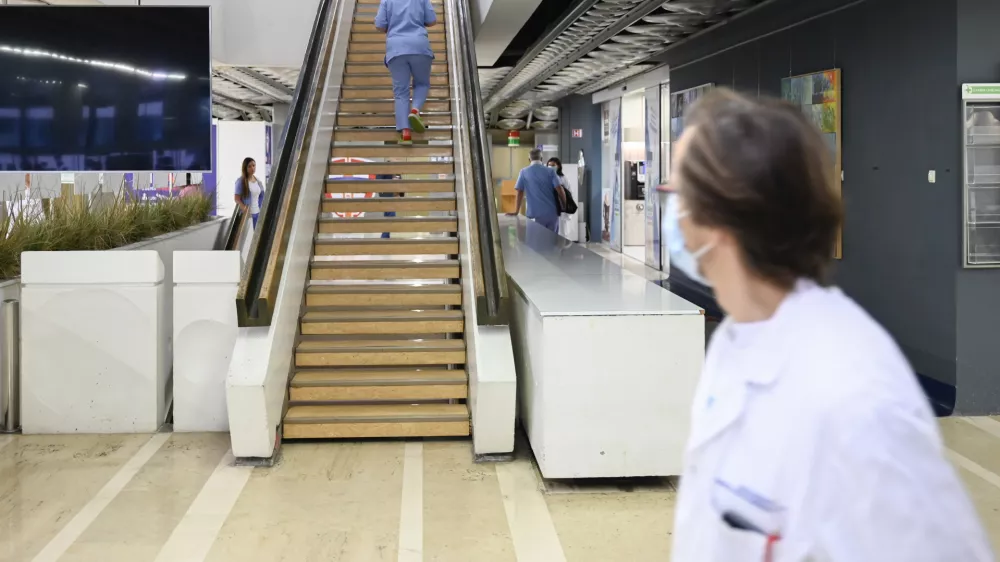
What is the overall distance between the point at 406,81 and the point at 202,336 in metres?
3.52

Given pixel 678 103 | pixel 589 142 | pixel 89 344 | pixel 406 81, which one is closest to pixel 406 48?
pixel 406 81

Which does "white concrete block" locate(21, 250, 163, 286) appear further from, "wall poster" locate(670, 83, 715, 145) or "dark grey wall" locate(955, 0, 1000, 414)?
"wall poster" locate(670, 83, 715, 145)

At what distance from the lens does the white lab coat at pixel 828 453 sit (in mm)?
943

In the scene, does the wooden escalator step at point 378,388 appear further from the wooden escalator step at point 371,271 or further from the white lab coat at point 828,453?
the white lab coat at point 828,453

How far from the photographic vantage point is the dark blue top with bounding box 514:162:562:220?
11.7 meters

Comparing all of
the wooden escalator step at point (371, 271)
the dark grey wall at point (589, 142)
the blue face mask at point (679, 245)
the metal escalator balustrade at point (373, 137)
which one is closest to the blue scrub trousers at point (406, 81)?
the metal escalator balustrade at point (373, 137)

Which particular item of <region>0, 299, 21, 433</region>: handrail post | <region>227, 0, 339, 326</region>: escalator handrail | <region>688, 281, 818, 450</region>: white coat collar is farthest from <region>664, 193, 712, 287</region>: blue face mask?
<region>0, 299, 21, 433</region>: handrail post

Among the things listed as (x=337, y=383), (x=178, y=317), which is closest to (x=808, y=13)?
(x=337, y=383)

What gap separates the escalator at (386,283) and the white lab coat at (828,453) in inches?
171

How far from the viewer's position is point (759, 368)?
1.06m

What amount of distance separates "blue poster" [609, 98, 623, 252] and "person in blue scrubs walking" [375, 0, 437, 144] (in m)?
8.64

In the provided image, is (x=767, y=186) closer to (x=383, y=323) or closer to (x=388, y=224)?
(x=383, y=323)

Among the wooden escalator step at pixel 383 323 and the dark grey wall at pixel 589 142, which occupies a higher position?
the dark grey wall at pixel 589 142

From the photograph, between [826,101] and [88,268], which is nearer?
[88,268]
